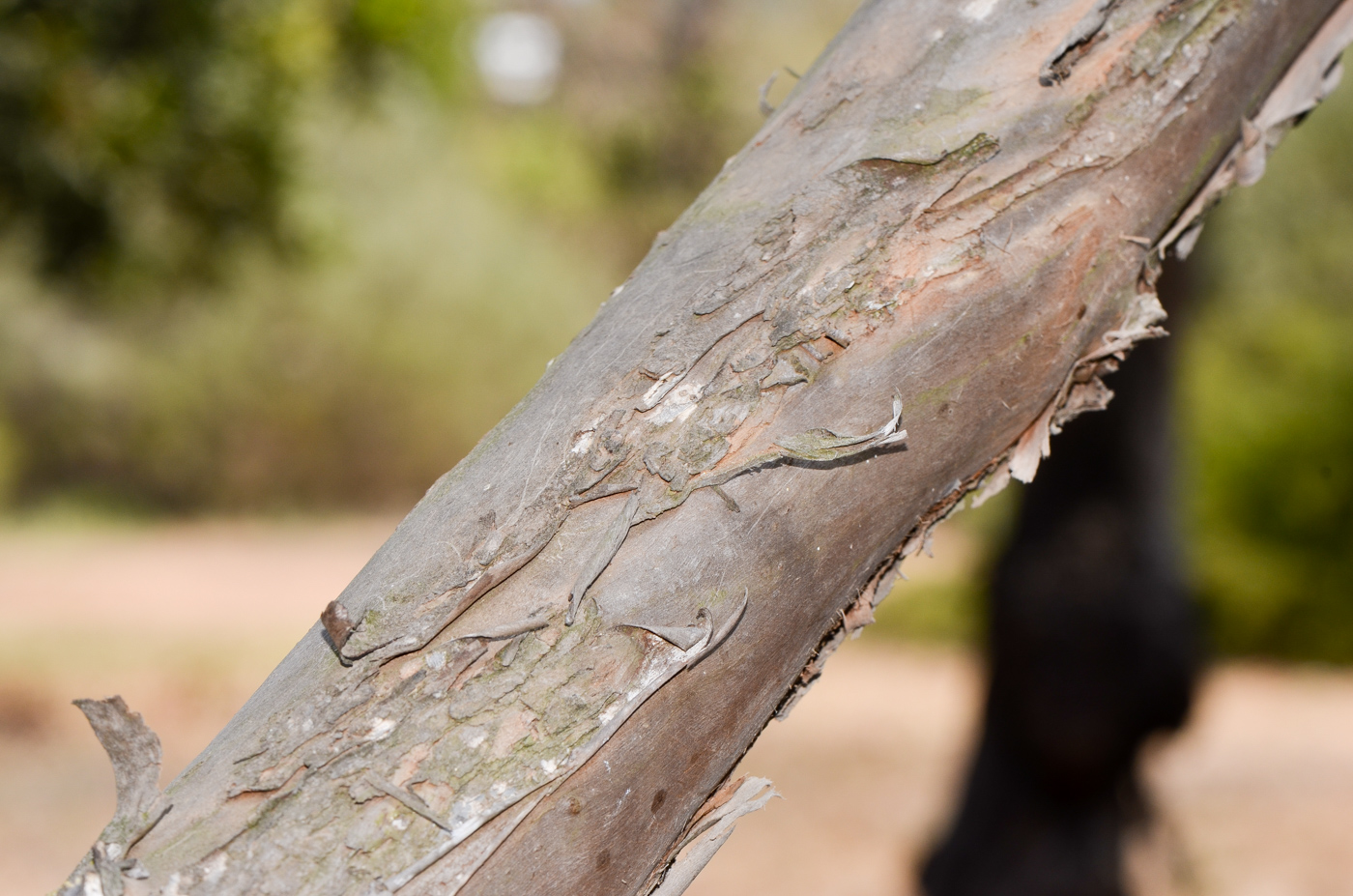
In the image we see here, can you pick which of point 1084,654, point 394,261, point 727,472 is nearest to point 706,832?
point 727,472

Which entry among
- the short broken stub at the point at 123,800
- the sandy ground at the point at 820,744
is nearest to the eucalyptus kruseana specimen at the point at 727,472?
the short broken stub at the point at 123,800

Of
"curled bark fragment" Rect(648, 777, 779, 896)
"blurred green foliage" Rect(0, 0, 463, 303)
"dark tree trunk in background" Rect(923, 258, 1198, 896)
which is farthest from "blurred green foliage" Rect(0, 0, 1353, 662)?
"curled bark fragment" Rect(648, 777, 779, 896)

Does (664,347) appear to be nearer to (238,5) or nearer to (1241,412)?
(238,5)

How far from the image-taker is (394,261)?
14.2 metres

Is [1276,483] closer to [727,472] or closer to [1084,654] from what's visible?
[1084,654]

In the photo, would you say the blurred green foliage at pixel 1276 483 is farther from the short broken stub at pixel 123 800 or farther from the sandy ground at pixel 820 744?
the short broken stub at pixel 123 800

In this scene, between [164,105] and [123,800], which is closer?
[123,800]

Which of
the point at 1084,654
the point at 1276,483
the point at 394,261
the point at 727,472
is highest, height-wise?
the point at 394,261

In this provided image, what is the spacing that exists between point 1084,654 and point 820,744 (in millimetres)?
→ 3390

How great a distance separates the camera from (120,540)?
12922mm

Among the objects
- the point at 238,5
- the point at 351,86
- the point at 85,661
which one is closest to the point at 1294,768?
the point at 351,86

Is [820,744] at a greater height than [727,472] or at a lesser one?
greater

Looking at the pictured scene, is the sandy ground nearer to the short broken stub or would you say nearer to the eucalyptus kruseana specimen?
the eucalyptus kruseana specimen

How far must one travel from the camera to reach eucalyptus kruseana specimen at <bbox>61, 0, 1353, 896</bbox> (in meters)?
0.76
